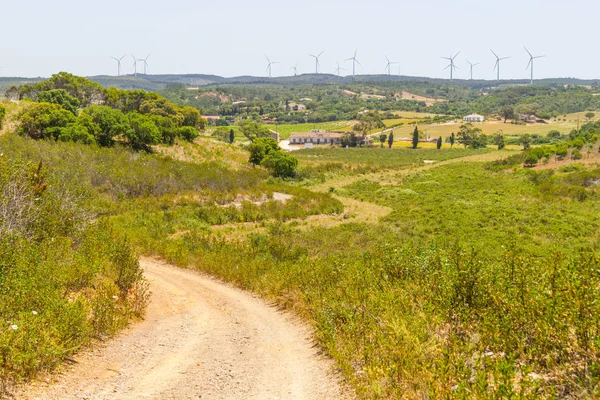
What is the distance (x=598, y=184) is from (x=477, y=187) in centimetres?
1273

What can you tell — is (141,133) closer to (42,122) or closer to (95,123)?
(95,123)

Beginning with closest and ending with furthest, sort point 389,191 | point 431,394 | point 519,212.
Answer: point 431,394
point 519,212
point 389,191

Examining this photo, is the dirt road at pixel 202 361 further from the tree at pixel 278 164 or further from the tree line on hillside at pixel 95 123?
the tree at pixel 278 164

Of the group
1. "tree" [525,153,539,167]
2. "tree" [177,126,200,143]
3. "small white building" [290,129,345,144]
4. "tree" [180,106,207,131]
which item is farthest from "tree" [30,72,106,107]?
"small white building" [290,129,345,144]

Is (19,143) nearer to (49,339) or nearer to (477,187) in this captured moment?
(49,339)

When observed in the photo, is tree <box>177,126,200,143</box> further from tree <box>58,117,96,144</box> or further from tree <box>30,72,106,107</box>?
tree <box>30,72,106,107</box>

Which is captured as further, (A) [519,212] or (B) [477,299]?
(A) [519,212]

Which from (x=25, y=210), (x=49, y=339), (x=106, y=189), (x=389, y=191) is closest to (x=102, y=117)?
(x=106, y=189)

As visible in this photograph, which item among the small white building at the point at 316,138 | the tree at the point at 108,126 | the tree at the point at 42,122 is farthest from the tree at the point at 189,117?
the small white building at the point at 316,138

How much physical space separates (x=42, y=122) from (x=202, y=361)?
4351cm

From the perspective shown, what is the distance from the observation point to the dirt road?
8.13 metres

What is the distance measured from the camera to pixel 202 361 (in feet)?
32.4

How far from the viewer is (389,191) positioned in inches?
2256

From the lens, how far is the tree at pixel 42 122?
149 feet
